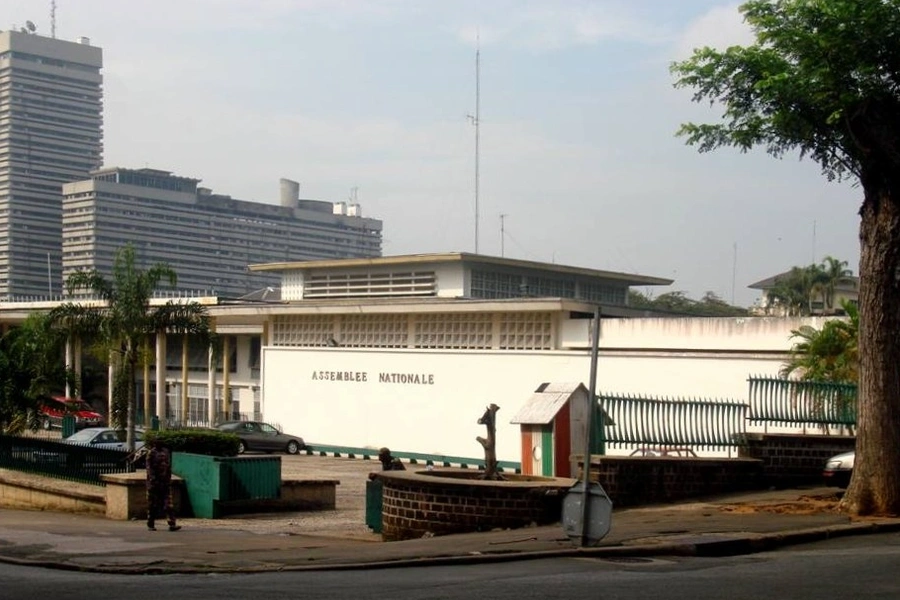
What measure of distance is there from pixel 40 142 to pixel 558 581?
194 meters

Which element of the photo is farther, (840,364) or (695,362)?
(695,362)

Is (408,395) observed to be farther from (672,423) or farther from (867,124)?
(867,124)

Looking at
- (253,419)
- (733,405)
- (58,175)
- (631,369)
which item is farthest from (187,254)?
(733,405)

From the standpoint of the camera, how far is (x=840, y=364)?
29906mm

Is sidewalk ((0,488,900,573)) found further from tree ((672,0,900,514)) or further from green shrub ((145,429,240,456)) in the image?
green shrub ((145,429,240,456))

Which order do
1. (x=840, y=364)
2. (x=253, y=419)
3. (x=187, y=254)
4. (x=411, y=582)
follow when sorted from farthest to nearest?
(x=187, y=254), (x=253, y=419), (x=840, y=364), (x=411, y=582)

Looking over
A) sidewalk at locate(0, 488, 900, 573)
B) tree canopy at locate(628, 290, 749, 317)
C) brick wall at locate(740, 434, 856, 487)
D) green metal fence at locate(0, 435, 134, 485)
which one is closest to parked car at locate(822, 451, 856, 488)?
sidewalk at locate(0, 488, 900, 573)

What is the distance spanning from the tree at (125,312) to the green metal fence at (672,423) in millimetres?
20049

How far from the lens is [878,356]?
61.6 feet

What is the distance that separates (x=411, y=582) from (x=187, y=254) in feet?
579

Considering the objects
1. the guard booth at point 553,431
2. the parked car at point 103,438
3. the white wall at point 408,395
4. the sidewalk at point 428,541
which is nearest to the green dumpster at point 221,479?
the sidewalk at point 428,541

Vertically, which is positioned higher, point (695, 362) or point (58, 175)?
point (58, 175)

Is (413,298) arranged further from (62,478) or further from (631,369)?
(62,478)

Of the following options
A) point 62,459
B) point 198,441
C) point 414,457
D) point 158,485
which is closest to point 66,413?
point 414,457
